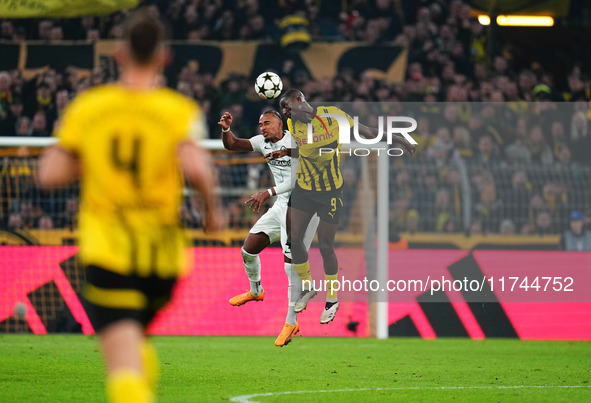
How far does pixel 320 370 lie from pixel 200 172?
604 cm

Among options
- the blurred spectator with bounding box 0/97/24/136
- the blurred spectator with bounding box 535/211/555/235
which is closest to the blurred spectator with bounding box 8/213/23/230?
the blurred spectator with bounding box 0/97/24/136

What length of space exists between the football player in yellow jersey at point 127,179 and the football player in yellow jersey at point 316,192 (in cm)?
587

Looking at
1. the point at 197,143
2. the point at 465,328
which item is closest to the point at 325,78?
the point at 465,328

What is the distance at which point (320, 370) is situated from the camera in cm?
1005

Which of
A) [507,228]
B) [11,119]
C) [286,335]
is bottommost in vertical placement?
[286,335]

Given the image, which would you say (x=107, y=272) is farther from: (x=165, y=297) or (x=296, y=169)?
(x=296, y=169)

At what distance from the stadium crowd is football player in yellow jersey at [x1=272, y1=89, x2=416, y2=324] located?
366cm

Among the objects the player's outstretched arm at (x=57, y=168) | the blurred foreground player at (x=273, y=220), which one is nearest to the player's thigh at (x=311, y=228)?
the blurred foreground player at (x=273, y=220)

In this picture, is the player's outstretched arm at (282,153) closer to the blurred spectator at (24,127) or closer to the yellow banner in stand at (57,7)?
the yellow banner in stand at (57,7)

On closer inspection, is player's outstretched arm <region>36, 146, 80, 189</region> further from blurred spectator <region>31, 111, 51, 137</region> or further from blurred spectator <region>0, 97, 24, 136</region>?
blurred spectator <region>0, 97, 24, 136</region>

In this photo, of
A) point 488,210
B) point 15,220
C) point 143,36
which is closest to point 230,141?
point 488,210

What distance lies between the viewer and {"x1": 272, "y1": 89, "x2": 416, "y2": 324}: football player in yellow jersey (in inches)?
410

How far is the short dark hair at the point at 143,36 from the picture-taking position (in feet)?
14.6

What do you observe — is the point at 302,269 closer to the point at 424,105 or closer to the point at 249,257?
the point at 249,257
